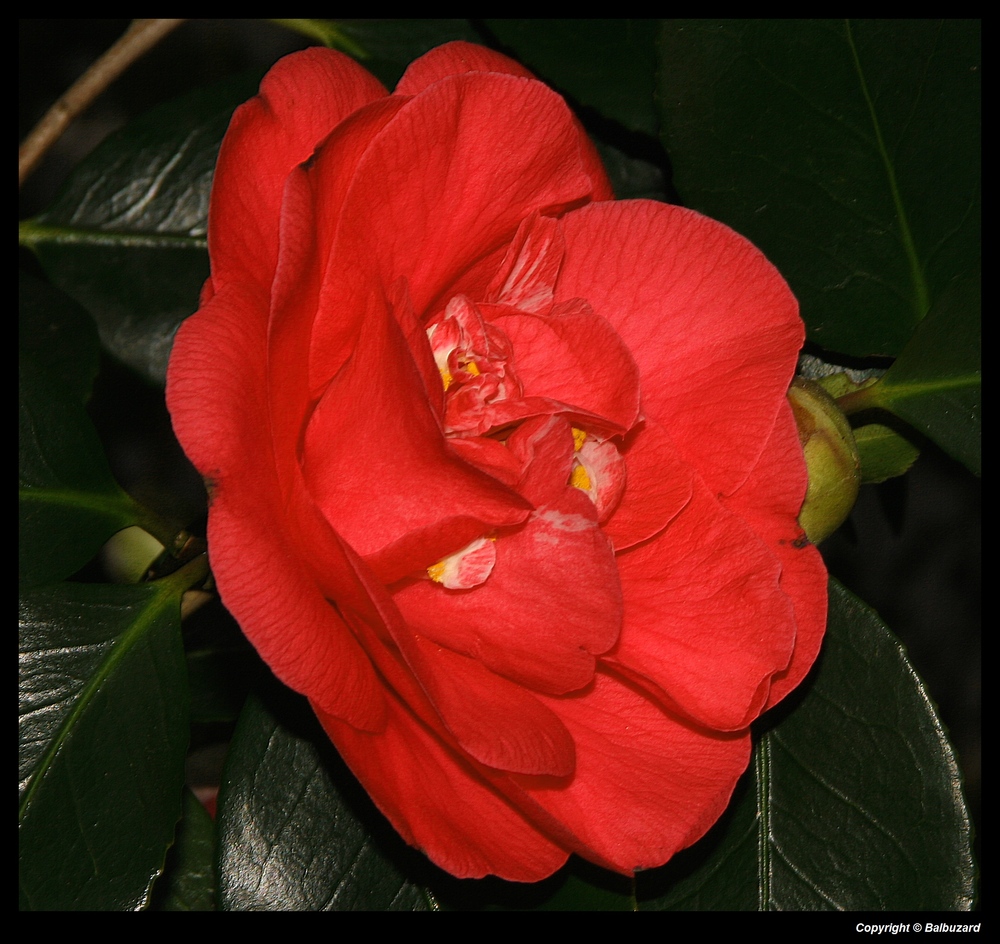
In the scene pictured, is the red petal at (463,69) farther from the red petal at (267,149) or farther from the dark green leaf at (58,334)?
the dark green leaf at (58,334)

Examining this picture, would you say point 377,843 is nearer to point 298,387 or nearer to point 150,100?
point 298,387

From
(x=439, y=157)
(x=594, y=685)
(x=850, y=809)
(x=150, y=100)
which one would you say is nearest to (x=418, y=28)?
(x=439, y=157)

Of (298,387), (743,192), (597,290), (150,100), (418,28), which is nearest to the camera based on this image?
(298,387)

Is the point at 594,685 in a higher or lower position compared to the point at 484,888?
higher

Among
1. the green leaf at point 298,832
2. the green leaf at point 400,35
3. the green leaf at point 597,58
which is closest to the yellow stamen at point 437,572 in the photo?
the green leaf at point 298,832

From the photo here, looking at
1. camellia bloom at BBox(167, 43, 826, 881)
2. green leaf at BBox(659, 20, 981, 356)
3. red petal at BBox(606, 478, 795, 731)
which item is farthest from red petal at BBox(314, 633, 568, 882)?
green leaf at BBox(659, 20, 981, 356)
